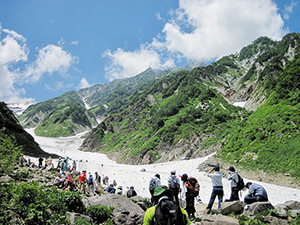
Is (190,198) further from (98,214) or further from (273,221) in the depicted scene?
(98,214)

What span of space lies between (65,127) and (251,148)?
15302cm

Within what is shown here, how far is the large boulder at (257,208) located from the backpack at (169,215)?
5959mm

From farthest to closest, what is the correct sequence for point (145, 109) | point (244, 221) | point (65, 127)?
point (65, 127)
point (145, 109)
point (244, 221)

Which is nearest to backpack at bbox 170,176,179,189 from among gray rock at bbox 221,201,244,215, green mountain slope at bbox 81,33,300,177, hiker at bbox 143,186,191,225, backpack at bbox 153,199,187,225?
gray rock at bbox 221,201,244,215

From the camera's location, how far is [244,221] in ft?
21.7

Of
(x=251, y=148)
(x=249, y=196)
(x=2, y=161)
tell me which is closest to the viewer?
(x=249, y=196)

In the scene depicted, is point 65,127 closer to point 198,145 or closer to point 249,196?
point 198,145

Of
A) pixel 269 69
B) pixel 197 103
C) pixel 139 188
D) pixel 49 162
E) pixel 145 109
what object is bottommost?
pixel 139 188

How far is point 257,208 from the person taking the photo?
684 cm

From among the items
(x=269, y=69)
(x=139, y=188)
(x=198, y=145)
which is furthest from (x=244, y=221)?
(x=269, y=69)

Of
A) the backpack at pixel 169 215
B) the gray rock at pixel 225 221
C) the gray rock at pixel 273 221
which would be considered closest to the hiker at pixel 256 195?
the gray rock at pixel 273 221

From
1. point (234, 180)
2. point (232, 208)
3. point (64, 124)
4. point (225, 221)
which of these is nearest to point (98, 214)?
point (225, 221)

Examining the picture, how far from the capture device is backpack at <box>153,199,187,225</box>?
2.62 metres

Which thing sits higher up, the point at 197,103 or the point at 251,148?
the point at 197,103
